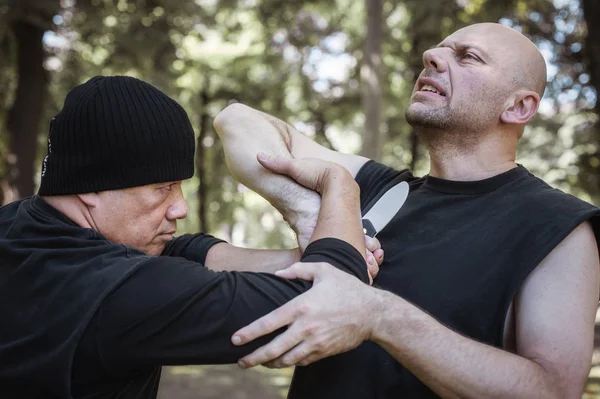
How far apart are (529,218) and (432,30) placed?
10124mm

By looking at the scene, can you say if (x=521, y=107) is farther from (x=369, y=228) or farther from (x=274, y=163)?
(x=274, y=163)

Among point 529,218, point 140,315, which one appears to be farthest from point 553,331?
point 140,315

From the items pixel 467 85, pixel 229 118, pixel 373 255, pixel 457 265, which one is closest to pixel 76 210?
pixel 229 118

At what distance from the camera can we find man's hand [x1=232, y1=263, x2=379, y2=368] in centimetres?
166

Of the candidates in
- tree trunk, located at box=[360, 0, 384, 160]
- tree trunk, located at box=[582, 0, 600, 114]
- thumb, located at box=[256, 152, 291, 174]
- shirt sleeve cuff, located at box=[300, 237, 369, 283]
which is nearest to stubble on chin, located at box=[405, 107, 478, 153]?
thumb, located at box=[256, 152, 291, 174]

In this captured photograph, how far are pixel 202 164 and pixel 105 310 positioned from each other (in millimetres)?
16077

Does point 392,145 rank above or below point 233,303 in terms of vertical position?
below

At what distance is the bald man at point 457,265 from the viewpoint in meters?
1.77

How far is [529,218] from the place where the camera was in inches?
85.8

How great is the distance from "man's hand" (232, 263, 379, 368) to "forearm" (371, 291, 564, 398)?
0.10 meters

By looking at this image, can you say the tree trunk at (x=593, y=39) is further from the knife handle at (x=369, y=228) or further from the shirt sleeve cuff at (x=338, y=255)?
the shirt sleeve cuff at (x=338, y=255)

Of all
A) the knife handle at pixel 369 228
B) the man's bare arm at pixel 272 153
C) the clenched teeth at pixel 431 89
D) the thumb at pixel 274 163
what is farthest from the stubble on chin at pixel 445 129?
the thumb at pixel 274 163

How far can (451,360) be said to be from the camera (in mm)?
1847

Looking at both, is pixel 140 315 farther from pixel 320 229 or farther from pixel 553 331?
pixel 553 331
